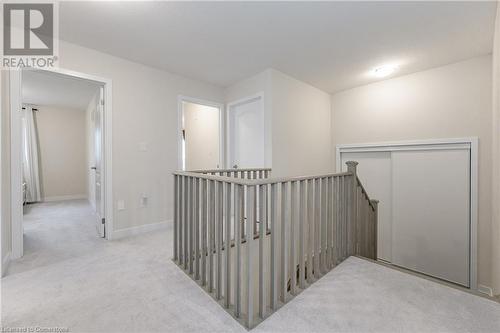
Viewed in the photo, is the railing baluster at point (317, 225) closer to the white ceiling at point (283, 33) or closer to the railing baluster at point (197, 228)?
the railing baluster at point (197, 228)

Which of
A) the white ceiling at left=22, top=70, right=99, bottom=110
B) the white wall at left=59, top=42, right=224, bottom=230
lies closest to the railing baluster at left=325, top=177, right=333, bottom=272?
the white wall at left=59, top=42, right=224, bottom=230

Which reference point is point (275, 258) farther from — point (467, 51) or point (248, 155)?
point (467, 51)

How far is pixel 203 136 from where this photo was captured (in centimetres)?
471

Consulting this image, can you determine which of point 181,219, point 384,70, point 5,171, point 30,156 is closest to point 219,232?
point 181,219

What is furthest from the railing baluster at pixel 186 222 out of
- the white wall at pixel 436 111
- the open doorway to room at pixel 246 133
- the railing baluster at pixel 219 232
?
the white wall at pixel 436 111

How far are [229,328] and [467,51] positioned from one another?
12.7 feet

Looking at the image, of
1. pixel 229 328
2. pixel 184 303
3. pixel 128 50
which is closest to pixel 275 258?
pixel 229 328

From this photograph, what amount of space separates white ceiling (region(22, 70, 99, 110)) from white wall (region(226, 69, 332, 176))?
2456 millimetres

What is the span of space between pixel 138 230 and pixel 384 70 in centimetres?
418

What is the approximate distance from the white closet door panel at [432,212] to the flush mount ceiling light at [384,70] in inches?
50.0

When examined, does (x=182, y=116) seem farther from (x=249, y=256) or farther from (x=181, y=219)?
(x=249, y=256)

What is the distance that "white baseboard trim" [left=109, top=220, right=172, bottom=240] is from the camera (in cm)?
267

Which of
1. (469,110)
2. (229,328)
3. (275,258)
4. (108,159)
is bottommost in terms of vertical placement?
(229,328)

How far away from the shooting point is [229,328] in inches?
49.0
